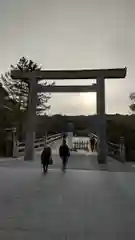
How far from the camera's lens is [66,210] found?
8203 millimetres

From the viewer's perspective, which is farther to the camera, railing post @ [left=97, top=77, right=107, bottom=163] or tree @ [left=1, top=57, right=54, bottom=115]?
tree @ [left=1, top=57, right=54, bottom=115]

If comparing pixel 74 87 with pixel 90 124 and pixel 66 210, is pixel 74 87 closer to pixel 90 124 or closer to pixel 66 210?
pixel 90 124

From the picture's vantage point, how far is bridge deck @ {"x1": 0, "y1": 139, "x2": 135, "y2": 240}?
6.21m

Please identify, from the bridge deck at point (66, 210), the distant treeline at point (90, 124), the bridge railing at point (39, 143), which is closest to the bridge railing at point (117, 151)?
the distant treeline at point (90, 124)

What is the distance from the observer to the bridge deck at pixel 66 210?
6207 millimetres

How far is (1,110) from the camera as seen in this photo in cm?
3834

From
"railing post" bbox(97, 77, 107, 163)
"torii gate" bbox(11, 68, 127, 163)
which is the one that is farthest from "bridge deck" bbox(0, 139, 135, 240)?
"torii gate" bbox(11, 68, 127, 163)

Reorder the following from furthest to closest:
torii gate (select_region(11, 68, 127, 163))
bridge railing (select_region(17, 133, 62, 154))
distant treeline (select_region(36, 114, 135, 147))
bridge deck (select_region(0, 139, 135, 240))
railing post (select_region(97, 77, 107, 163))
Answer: bridge railing (select_region(17, 133, 62, 154))
distant treeline (select_region(36, 114, 135, 147))
torii gate (select_region(11, 68, 127, 163))
railing post (select_region(97, 77, 107, 163))
bridge deck (select_region(0, 139, 135, 240))

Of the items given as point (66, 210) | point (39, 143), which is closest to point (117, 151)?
point (39, 143)

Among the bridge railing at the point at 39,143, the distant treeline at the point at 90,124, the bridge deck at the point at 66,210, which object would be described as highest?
the distant treeline at the point at 90,124

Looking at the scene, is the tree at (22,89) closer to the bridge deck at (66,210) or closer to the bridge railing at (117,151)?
the bridge railing at (117,151)

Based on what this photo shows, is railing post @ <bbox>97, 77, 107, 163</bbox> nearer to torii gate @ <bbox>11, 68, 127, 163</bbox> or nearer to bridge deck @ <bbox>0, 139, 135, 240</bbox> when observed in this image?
torii gate @ <bbox>11, 68, 127, 163</bbox>

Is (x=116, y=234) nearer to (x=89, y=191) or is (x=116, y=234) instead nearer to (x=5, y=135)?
(x=89, y=191)

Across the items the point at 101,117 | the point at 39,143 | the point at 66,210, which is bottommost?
the point at 66,210
